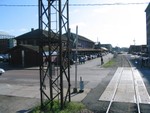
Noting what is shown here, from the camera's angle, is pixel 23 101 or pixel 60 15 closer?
pixel 60 15

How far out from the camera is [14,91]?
1780 centimetres

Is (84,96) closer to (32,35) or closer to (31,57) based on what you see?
(31,57)

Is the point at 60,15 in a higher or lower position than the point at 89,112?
higher

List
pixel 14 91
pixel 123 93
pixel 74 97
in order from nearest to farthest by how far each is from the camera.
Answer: pixel 74 97, pixel 123 93, pixel 14 91

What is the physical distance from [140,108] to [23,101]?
6757 millimetres

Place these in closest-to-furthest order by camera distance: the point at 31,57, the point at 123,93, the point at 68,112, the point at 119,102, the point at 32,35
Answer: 1. the point at 68,112
2. the point at 119,102
3. the point at 123,93
4. the point at 31,57
5. the point at 32,35

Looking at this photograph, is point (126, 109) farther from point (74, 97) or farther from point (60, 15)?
point (60, 15)

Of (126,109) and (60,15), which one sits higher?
(60,15)

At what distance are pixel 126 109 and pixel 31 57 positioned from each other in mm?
33665

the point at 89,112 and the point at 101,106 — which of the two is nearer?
A: the point at 89,112

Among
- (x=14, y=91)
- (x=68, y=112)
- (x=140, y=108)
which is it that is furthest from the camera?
(x=14, y=91)

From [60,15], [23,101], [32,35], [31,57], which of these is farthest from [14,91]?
[32,35]

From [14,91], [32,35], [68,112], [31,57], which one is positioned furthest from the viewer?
[32,35]

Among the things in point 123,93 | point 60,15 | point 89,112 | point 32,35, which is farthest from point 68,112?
point 32,35
